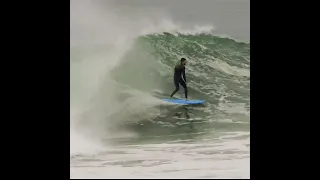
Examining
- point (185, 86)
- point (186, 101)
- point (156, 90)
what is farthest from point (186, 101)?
point (156, 90)

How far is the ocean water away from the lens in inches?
138

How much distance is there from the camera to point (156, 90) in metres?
3.61

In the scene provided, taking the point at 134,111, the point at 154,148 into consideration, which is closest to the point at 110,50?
the point at 134,111

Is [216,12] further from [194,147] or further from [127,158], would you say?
[127,158]

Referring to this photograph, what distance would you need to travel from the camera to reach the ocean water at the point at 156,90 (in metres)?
3.51

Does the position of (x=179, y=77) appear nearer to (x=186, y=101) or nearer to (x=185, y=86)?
(x=185, y=86)

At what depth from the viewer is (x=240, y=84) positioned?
370 centimetres

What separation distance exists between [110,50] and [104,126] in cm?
62

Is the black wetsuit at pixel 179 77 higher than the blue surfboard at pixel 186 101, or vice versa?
the black wetsuit at pixel 179 77

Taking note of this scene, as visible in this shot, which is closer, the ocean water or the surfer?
the ocean water

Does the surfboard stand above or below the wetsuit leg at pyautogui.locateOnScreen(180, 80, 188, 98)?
below

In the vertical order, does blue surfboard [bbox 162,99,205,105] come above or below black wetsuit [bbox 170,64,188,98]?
below

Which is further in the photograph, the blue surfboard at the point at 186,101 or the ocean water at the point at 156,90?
the blue surfboard at the point at 186,101

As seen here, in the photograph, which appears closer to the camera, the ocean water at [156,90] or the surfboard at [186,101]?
the ocean water at [156,90]
